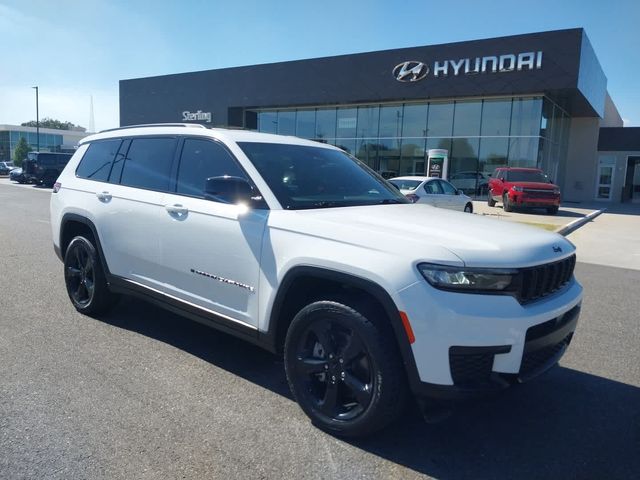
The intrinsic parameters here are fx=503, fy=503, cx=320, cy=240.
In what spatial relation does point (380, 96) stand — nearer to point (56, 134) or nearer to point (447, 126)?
point (447, 126)

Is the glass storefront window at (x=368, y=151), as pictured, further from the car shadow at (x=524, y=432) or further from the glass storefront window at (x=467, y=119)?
the car shadow at (x=524, y=432)

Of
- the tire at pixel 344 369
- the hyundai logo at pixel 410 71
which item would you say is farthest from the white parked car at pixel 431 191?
the hyundai logo at pixel 410 71

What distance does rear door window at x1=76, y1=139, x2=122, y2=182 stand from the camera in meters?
4.97

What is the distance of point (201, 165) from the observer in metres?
3.97

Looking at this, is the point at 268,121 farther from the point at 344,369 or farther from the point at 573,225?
the point at 344,369

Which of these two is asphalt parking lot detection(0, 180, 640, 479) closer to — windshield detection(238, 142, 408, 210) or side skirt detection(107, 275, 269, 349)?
side skirt detection(107, 275, 269, 349)

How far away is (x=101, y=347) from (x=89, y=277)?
99 cm

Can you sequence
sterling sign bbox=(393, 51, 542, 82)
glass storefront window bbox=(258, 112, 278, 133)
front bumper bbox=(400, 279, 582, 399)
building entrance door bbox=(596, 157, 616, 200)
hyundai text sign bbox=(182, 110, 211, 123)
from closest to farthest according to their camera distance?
front bumper bbox=(400, 279, 582, 399) → sterling sign bbox=(393, 51, 542, 82) → building entrance door bbox=(596, 157, 616, 200) → glass storefront window bbox=(258, 112, 278, 133) → hyundai text sign bbox=(182, 110, 211, 123)

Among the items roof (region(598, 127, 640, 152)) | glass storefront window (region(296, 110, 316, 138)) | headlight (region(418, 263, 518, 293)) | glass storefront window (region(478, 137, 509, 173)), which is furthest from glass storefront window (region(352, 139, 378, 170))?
headlight (region(418, 263, 518, 293))

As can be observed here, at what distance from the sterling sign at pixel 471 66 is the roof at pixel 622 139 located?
42.7 ft

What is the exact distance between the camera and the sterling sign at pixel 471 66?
22781 millimetres

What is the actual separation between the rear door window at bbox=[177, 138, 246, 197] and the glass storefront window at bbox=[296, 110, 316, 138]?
27981 mm

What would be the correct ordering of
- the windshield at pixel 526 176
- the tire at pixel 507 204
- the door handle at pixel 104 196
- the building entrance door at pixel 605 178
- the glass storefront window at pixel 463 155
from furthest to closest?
1. the building entrance door at pixel 605 178
2. the glass storefront window at pixel 463 155
3. the windshield at pixel 526 176
4. the tire at pixel 507 204
5. the door handle at pixel 104 196

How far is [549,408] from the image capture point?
11.4 ft
